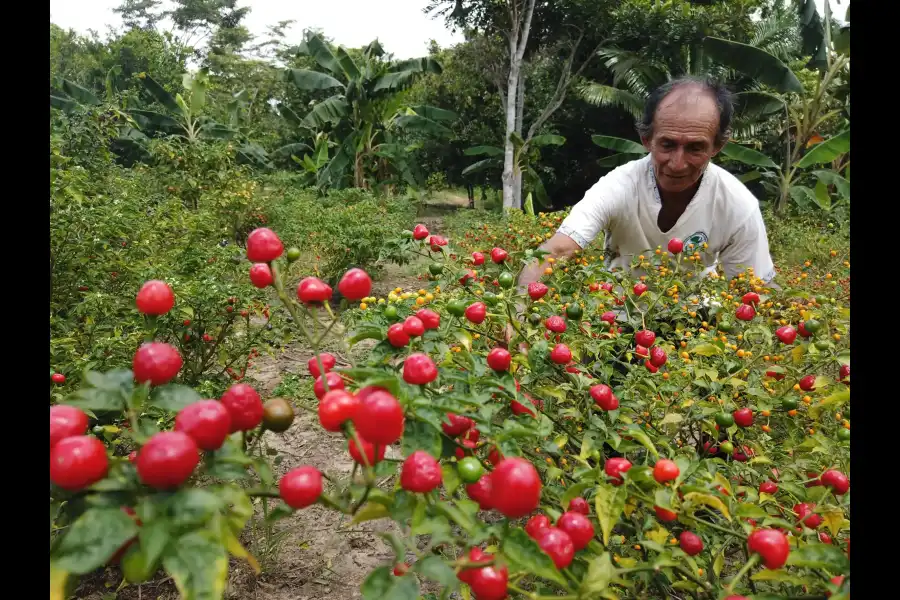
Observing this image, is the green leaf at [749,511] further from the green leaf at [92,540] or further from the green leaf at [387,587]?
the green leaf at [92,540]

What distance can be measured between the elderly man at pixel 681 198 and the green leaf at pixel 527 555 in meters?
1.62

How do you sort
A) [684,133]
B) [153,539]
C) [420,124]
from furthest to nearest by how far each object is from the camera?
1. [420,124]
2. [684,133]
3. [153,539]

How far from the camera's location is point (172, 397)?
0.74 meters

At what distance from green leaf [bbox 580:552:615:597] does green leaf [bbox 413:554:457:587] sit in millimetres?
228

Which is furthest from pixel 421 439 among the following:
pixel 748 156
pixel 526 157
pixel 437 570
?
pixel 526 157

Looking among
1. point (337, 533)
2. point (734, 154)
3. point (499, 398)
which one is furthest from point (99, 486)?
point (734, 154)

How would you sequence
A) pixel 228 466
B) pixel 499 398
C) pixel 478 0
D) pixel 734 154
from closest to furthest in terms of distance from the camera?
pixel 228 466, pixel 499 398, pixel 734 154, pixel 478 0

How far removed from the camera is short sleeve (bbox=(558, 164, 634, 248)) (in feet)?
7.54

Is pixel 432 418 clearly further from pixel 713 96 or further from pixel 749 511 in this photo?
pixel 713 96

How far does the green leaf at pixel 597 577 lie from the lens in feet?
2.43

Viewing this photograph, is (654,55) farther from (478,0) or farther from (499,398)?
(499,398)

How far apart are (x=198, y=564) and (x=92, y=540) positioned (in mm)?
116
